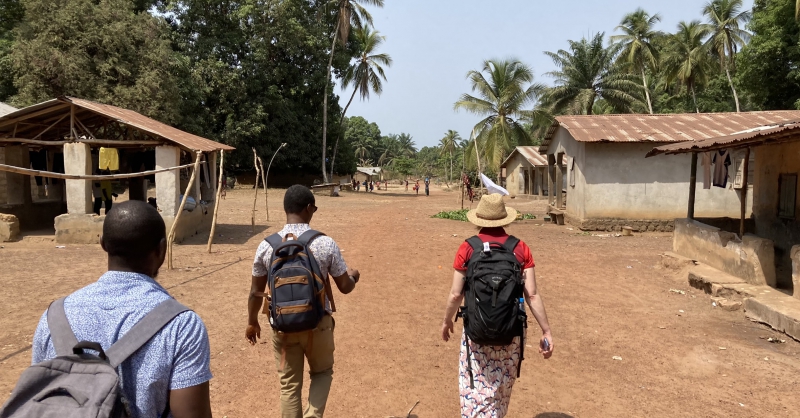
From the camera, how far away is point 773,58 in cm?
2241

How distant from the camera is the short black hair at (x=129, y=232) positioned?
5.75 ft

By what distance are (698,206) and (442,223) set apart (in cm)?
754

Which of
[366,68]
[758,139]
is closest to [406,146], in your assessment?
[366,68]

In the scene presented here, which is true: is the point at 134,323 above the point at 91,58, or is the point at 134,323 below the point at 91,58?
below

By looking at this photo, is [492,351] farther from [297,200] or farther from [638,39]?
[638,39]

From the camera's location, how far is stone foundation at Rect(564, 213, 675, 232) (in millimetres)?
15078

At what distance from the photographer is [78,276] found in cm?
889

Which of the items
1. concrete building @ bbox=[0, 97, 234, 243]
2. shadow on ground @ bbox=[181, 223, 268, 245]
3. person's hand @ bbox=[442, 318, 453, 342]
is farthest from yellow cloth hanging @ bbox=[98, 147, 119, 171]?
person's hand @ bbox=[442, 318, 453, 342]

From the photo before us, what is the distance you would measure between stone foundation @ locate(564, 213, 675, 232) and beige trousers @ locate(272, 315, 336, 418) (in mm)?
13239

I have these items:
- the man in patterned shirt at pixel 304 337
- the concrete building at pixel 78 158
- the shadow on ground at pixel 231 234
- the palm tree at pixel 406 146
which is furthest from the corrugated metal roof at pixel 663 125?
the palm tree at pixel 406 146

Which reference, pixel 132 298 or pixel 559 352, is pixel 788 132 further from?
pixel 132 298

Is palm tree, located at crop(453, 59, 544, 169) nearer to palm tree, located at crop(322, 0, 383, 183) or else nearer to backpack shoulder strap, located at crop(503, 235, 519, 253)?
palm tree, located at crop(322, 0, 383, 183)

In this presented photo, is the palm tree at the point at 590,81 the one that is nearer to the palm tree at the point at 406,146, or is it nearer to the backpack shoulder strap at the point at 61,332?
the backpack shoulder strap at the point at 61,332

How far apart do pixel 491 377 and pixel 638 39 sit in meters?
34.6
